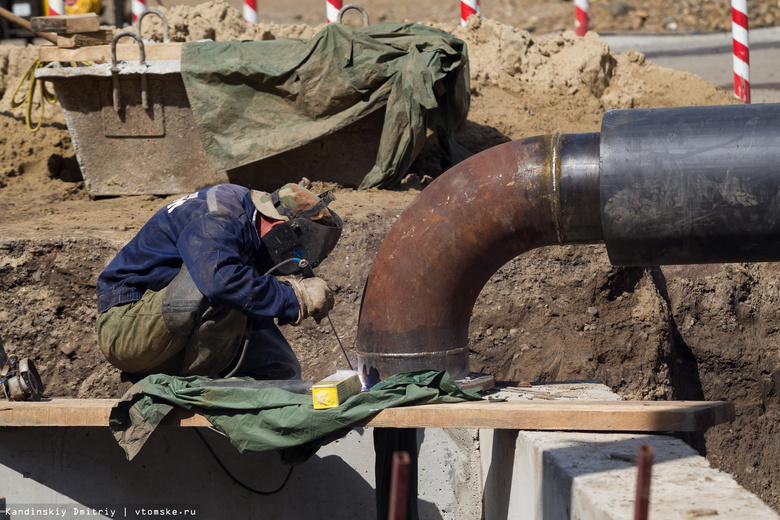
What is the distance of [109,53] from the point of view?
5.55 m

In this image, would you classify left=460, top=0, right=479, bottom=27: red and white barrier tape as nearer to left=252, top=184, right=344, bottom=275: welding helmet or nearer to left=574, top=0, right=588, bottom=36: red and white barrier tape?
left=574, top=0, right=588, bottom=36: red and white barrier tape

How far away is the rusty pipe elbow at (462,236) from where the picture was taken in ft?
9.95

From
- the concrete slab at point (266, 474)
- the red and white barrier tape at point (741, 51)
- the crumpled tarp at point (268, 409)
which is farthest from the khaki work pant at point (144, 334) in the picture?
the red and white barrier tape at point (741, 51)

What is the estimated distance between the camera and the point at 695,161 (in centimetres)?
282

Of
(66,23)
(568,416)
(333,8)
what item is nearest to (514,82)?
(333,8)

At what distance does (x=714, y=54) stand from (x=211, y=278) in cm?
815

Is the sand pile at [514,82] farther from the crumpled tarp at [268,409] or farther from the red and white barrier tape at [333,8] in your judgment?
the crumpled tarp at [268,409]

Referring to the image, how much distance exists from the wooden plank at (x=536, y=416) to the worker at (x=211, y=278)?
0.41 m

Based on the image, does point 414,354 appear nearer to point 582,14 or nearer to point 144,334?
point 144,334

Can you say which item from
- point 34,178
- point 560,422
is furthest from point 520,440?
point 34,178

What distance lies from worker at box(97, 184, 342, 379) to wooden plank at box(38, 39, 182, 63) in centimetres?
235

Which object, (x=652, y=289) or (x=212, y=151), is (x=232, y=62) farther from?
(x=652, y=289)

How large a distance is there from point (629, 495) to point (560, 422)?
0.74 meters

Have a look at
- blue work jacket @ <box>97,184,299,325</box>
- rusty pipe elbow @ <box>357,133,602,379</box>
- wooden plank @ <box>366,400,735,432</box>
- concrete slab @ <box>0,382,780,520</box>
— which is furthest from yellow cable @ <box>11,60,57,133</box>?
wooden plank @ <box>366,400,735,432</box>
